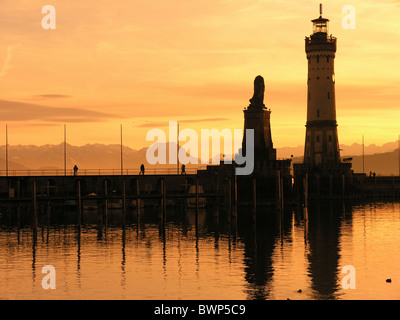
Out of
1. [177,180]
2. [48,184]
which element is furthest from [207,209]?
[48,184]

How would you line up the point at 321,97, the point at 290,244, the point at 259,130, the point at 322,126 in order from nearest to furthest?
1. the point at 290,244
2. the point at 259,130
3. the point at 321,97
4. the point at 322,126

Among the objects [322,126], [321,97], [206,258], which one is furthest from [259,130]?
[206,258]

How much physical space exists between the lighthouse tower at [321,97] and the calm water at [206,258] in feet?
151

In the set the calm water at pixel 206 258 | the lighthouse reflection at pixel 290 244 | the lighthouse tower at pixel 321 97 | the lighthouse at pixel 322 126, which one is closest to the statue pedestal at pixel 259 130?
the lighthouse reflection at pixel 290 244

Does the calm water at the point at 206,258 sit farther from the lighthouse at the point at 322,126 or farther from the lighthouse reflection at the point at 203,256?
the lighthouse at the point at 322,126

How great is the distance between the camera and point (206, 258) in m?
66.1

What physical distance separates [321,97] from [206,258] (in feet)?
293

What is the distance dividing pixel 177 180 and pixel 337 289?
7874 cm

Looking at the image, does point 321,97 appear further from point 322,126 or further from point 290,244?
point 290,244

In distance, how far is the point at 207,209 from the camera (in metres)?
128

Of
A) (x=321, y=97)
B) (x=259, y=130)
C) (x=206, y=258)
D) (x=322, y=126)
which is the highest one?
(x=321, y=97)

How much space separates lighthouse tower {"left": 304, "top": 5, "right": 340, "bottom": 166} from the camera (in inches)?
5886
